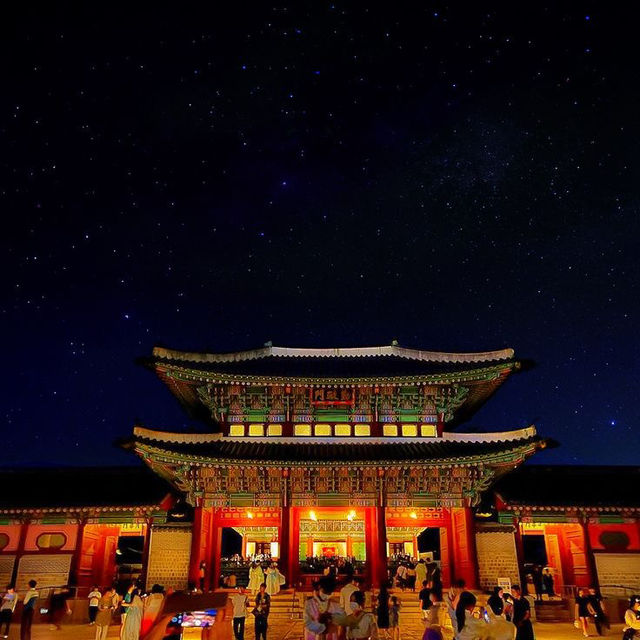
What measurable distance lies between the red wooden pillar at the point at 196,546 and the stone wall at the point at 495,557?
10.9 m

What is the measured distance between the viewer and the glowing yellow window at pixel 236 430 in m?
24.7

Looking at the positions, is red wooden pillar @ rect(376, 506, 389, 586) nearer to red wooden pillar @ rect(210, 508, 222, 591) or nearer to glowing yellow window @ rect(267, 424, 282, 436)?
glowing yellow window @ rect(267, 424, 282, 436)

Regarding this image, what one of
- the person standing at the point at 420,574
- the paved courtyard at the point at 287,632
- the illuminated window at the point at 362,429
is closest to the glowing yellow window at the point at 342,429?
the illuminated window at the point at 362,429

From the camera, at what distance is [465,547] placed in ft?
72.5

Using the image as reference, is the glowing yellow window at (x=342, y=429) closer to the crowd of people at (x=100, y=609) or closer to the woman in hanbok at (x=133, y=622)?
the crowd of people at (x=100, y=609)

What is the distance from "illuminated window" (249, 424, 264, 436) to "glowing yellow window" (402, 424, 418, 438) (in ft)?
20.7

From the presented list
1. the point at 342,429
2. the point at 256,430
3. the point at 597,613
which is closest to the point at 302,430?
the point at 342,429

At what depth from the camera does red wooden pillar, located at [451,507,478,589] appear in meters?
21.2

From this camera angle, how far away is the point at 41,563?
22812mm

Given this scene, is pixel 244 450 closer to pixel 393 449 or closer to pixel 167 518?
pixel 167 518

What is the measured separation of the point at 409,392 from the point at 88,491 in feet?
48.8

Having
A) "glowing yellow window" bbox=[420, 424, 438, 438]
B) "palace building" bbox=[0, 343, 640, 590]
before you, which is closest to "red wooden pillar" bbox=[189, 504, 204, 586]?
"palace building" bbox=[0, 343, 640, 590]

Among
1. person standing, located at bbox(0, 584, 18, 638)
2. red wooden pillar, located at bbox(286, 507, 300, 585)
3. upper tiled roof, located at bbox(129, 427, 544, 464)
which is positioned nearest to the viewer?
person standing, located at bbox(0, 584, 18, 638)

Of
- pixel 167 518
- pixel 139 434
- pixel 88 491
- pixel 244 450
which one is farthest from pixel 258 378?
pixel 88 491
